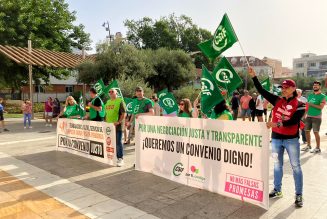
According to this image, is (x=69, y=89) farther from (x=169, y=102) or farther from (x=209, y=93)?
(x=209, y=93)

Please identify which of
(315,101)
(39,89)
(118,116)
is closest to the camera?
(118,116)

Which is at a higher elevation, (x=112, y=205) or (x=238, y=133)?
(x=238, y=133)

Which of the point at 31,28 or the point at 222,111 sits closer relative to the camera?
the point at 222,111

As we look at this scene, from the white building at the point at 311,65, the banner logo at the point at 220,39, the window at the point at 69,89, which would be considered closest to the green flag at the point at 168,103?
the banner logo at the point at 220,39

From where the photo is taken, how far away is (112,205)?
4.79m

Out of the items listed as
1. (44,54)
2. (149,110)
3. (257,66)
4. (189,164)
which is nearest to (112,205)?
(189,164)

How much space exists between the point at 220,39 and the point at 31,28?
2653cm

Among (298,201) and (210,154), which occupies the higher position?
→ (210,154)

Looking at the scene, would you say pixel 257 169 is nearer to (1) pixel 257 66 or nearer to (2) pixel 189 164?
(2) pixel 189 164

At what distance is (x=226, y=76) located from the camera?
577cm

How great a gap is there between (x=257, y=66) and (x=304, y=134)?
346 feet

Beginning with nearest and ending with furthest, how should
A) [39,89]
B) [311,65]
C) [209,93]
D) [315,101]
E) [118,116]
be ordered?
[209,93], [118,116], [315,101], [39,89], [311,65]

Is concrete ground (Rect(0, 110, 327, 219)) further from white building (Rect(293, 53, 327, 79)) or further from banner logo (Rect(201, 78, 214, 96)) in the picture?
white building (Rect(293, 53, 327, 79))

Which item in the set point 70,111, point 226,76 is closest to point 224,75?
point 226,76
